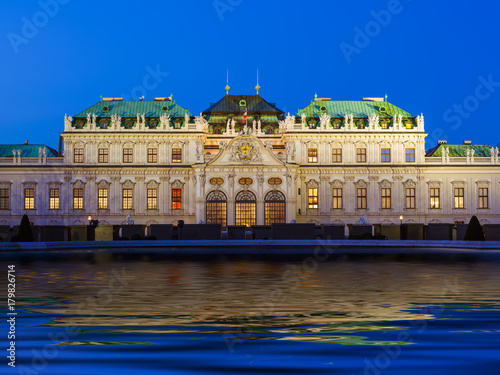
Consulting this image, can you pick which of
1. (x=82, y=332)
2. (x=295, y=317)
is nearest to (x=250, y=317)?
(x=295, y=317)

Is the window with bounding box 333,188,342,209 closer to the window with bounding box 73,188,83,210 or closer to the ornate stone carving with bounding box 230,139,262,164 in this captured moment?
the ornate stone carving with bounding box 230,139,262,164

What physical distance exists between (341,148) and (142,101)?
23.5 m

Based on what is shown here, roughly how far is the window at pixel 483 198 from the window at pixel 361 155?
13.4 m

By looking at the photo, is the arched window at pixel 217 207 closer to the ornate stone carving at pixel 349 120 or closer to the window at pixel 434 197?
the ornate stone carving at pixel 349 120

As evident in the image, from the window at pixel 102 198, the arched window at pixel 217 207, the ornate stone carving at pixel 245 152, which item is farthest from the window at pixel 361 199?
the window at pixel 102 198

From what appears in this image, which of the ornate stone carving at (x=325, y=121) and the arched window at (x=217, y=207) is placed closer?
the arched window at (x=217, y=207)

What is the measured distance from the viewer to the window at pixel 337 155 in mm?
73875

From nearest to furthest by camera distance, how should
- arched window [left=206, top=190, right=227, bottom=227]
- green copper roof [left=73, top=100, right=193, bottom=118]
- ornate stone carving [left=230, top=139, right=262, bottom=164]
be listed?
1. arched window [left=206, top=190, right=227, bottom=227]
2. ornate stone carving [left=230, top=139, right=262, bottom=164]
3. green copper roof [left=73, top=100, right=193, bottom=118]

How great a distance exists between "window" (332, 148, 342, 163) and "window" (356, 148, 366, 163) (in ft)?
6.24

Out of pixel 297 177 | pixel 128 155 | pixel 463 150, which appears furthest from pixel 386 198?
pixel 128 155

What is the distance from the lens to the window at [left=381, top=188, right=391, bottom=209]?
73.4 m

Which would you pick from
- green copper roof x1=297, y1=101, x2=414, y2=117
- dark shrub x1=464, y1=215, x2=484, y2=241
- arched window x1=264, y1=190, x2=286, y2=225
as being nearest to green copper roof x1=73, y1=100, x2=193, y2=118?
green copper roof x1=297, y1=101, x2=414, y2=117

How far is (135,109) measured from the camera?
76.4m

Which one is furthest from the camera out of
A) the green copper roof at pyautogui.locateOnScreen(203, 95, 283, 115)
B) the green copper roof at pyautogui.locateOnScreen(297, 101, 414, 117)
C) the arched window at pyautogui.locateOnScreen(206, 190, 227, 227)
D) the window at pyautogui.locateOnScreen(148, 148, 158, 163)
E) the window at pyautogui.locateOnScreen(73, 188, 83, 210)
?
the green copper roof at pyautogui.locateOnScreen(203, 95, 283, 115)
